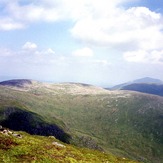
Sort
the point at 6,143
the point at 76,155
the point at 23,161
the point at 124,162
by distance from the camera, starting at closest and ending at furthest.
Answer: the point at 23,161
the point at 6,143
the point at 76,155
the point at 124,162

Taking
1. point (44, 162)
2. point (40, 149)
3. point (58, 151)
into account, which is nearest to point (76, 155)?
point (58, 151)

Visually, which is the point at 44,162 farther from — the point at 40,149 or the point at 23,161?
the point at 40,149

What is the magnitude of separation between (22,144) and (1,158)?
23.1 feet

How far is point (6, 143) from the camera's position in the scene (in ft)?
145

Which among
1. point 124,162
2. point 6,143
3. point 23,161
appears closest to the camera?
point 23,161

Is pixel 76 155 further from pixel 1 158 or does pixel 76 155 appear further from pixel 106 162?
pixel 1 158

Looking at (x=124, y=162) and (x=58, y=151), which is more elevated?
(x=58, y=151)

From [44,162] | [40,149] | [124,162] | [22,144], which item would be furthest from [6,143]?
[124,162]

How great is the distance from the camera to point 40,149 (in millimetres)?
44500

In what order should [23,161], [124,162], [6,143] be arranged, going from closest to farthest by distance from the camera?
[23,161] → [6,143] → [124,162]

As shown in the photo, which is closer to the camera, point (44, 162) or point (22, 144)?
point (44, 162)

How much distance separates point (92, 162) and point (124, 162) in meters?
13.9

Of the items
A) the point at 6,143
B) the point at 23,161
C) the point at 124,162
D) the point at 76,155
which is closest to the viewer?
the point at 23,161

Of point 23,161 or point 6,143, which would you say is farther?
point 6,143
